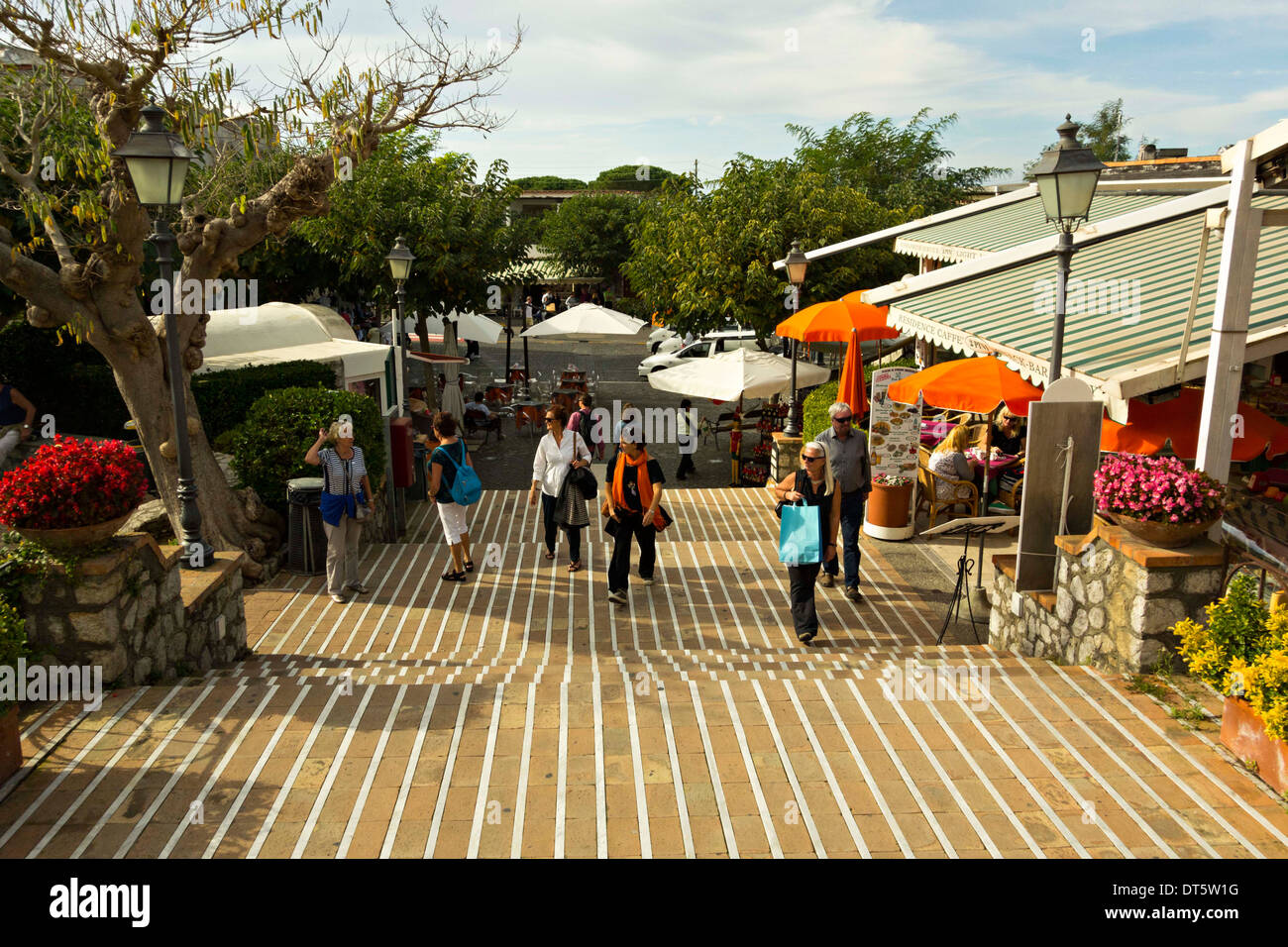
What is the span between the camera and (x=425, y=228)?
16719mm

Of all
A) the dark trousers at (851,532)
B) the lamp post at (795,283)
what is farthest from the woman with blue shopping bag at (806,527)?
the lamp post at (795,283)

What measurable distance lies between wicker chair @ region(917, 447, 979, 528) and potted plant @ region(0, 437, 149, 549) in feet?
26.1

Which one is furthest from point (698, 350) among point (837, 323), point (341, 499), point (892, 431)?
point (341, 499)

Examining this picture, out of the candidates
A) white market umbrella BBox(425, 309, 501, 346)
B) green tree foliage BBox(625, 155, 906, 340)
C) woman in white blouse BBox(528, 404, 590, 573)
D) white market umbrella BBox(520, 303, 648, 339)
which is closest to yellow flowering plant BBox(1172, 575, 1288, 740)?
woman in white blouse BBox(528, 404, 590, 573)

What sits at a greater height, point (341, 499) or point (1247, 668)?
point (1247, 668)

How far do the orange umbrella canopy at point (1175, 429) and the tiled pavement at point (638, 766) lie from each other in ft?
7.42

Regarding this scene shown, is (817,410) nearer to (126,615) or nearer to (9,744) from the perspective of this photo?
(126,615)

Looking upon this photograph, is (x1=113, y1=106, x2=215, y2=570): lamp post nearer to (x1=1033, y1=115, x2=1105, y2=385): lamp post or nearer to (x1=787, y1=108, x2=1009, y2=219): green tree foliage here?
(x1=1033, y1=115, x2=1105, y2=385): lamp post

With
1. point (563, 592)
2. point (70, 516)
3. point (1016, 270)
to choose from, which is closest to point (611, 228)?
point (1016, 270)

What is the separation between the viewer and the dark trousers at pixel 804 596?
707 centimetres

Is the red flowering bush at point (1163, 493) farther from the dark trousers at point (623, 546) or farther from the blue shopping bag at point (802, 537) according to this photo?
the dark trousers at point (623, 546)

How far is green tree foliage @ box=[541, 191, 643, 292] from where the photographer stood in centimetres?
4825

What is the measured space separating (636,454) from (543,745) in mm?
3798

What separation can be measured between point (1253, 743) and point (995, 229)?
1257 centimetres
